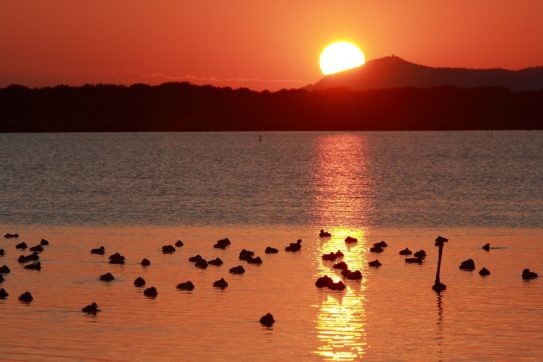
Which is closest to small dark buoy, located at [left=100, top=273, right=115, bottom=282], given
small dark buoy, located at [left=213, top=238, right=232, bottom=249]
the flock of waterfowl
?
the flock of waterfowl

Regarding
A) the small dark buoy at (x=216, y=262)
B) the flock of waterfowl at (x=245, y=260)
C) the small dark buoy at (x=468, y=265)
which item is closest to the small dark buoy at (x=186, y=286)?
the flock of waterfowl at (x=245, y=260)

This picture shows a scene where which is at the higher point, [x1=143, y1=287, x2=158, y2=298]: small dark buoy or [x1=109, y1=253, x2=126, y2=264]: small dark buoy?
[x1=109, y1=253, x2=126, y2=264]: small dark buoy

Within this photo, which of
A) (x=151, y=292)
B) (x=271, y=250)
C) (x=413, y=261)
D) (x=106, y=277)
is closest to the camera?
(x=151, y=292)

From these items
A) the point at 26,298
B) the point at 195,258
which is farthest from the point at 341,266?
the point at 26,298

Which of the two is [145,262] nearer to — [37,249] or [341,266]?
[37,249]

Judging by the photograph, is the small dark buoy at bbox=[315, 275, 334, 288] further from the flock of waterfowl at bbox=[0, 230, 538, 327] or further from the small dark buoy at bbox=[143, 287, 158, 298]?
the small dark buoy at bbox=[143, 287, 158, 298]

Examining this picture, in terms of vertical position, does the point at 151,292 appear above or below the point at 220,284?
below

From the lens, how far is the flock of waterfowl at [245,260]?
32719 millimetres

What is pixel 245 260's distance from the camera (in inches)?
1574

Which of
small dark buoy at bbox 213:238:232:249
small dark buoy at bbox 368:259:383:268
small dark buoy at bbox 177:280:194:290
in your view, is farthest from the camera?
small dark buoy at bbox 213:238:232:249

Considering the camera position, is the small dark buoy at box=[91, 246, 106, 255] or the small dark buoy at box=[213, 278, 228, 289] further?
the small dark buoy at box=[91, 246, 106, 255]

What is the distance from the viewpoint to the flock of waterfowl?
107ft

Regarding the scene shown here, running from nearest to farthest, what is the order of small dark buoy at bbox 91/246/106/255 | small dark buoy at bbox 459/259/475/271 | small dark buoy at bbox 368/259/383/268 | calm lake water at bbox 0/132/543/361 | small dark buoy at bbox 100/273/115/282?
calm lake water at bbox 0/132/543/361, small dark buoy at bbox 100/273/115/282, small dark buoy at bbox 459/259/475/271, small dark buoy at bbox 368/259/383/268, small dark buoy at bbox 91/246/106/255

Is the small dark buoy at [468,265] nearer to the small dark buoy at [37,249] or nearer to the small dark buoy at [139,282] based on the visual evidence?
the small dark buoy at [139,282]
